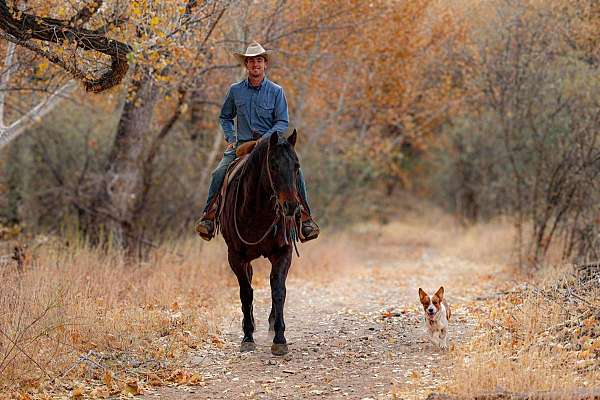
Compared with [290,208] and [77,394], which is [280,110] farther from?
[77,394]

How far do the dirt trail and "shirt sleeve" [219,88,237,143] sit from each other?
2507mm

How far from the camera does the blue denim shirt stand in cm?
935

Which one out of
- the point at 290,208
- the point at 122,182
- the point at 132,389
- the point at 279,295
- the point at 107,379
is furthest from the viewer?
the point at 122,182

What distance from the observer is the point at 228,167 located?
31.0 feet

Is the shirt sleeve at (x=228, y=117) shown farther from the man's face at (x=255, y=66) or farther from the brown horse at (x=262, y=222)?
the brown horse at (x=262, y=222)

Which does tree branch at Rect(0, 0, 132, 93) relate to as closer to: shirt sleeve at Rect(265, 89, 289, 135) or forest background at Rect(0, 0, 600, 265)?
forest background at Rect(0, 0, 600, 265)

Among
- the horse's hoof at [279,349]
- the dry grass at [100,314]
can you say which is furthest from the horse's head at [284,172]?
the dry grass at [100,314]

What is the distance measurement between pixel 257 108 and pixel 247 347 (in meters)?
2.79

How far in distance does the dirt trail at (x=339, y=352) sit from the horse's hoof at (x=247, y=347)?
0.06 meters

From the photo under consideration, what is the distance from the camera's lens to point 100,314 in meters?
9.50

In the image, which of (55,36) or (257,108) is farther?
(257,108)

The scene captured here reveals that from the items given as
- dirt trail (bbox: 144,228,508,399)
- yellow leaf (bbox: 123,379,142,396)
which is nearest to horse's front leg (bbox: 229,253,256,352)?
dirt trail (bbox: 144,228,508,399)

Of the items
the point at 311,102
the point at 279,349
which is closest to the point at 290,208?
the point at 279,349

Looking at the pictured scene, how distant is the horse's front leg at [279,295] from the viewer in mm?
8773
